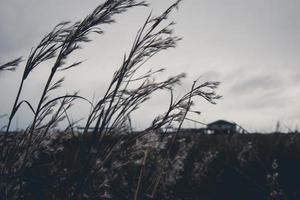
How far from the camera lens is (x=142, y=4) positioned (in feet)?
8.95

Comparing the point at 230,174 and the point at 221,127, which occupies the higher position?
the point at 221,127

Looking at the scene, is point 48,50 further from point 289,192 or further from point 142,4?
point 289,192

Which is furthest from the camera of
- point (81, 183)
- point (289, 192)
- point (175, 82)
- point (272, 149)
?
point (272, 149)

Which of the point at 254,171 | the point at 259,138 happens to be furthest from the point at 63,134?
the point at 259,138

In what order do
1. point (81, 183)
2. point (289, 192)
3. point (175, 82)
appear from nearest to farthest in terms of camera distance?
1. point (81, 183)
2. point (175, 82)
3. point (289, 192)

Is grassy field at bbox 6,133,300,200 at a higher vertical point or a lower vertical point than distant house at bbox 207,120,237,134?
lower

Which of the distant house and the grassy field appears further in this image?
the grassy field

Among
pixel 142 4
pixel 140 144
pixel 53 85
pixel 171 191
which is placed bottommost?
pixel 171 191

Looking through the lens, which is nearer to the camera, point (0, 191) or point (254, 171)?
point (0, 191)

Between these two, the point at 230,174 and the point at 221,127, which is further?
the point at 221,127

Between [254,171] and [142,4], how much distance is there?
165 inches

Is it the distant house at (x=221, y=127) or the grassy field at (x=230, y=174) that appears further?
the grassy field at (x=230, y=174)

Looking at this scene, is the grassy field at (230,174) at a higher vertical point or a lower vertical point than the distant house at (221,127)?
lower

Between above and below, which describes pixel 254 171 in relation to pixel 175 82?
below
